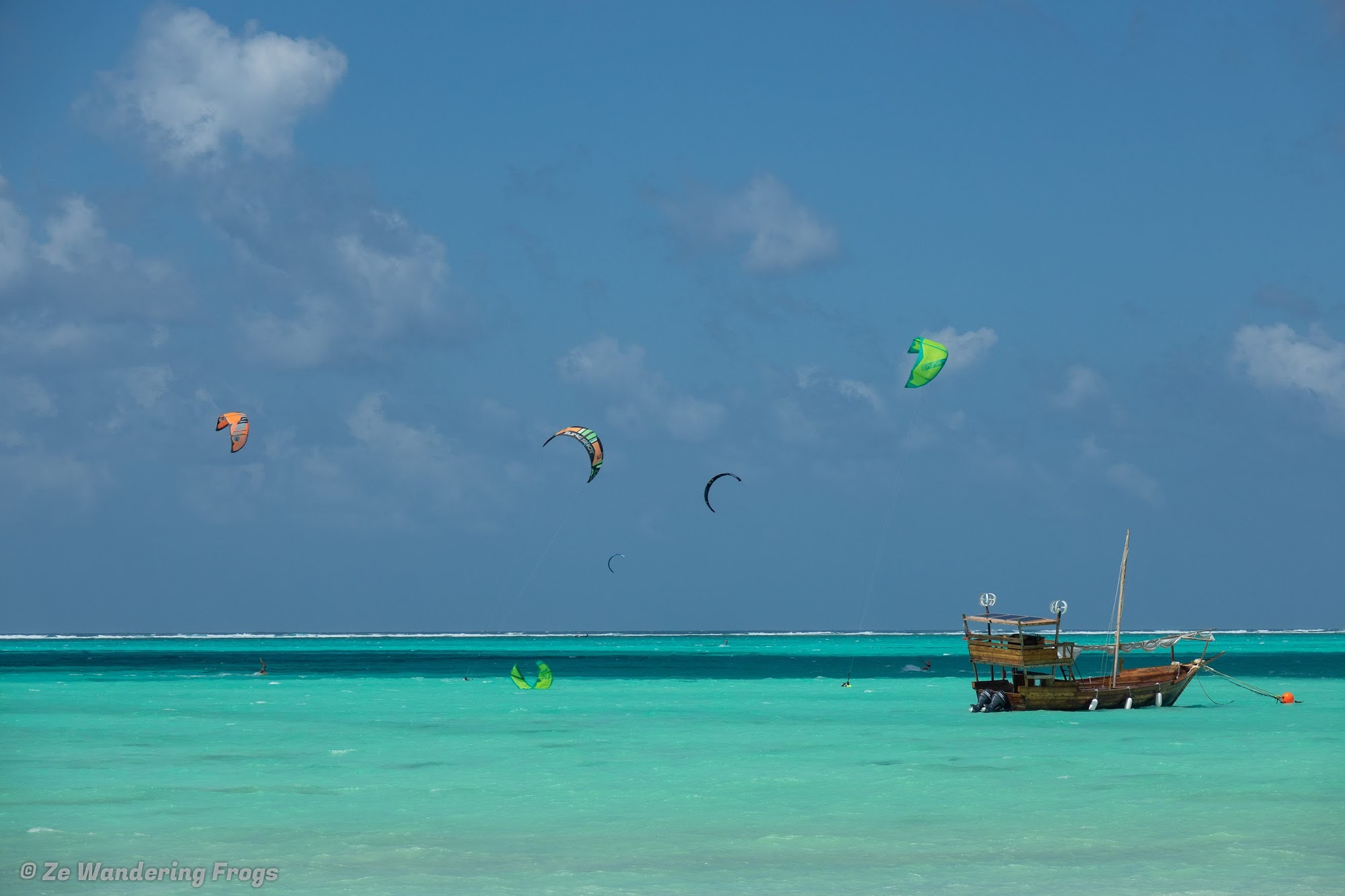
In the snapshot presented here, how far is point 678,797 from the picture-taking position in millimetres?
20203

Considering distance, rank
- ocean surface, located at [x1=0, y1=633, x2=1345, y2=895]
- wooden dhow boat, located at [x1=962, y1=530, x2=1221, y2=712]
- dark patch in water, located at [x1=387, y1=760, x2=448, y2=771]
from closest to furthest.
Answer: ocean surface, located at [x1=0, y1=633, x2=1345, y2=895], dark patch in water, located at [x1=387, y1=760, x2=448, y2=771], wooden dhow boat, located at [x1=962, y1=530, x2=1221, y2=712]

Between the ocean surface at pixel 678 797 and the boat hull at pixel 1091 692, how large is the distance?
0.47 metres

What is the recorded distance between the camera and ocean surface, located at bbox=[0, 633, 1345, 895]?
1460 cm

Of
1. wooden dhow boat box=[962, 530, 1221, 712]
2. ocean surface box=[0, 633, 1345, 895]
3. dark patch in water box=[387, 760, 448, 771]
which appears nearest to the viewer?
ocean surface box=[0, 633, 1345, 895]

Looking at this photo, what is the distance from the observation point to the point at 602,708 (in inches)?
1567

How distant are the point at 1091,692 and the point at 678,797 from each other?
64.4ft

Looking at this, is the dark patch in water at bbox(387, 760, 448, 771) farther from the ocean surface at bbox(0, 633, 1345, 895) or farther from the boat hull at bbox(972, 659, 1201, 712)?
the boat hull at bbox(972, 659, 1201, 712)

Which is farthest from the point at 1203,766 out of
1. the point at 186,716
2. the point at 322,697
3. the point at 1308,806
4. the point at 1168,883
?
the point at 322,697

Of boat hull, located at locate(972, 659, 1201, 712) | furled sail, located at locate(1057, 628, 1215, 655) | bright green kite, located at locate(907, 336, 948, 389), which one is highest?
bright green kite, located at locate(907, 336, 948, 389)

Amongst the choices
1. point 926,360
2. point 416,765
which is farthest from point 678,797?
point 926,360

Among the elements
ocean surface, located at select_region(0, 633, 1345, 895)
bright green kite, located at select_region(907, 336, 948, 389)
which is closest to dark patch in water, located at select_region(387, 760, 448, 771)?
ocean surface, located at select_region(0, 633, 1345, 895)

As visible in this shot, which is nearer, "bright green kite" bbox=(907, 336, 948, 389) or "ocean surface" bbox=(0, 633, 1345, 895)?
"ocean surface" bbox=(0, 633, 1345, 895)

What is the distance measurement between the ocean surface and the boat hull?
474 mm

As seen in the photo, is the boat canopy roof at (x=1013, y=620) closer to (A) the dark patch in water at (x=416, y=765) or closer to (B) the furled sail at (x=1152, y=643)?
(B) the furled sail at (x=1152, y=643)
